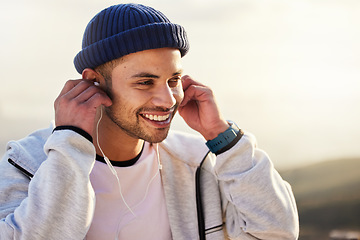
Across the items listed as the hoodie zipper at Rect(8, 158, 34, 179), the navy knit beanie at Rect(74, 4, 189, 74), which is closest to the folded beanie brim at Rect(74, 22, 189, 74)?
the navy knit beanie at Rect(74, 4, 189, 74)

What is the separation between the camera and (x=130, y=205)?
Answer: 2859 mm

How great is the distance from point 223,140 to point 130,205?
63cm

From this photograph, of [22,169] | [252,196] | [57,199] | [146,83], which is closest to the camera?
[57,199]

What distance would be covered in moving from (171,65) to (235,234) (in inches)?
39.5

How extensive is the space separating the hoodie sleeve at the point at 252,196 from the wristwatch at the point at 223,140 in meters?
0.05

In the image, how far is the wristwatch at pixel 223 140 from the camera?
2861 millimetres

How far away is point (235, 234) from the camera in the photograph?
2871 millimetres

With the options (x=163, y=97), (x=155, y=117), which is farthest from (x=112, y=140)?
(x=163, y=97)

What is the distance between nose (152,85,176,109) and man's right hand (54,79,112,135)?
291mm

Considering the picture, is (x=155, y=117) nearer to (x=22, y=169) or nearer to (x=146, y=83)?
(x=146, y=83)

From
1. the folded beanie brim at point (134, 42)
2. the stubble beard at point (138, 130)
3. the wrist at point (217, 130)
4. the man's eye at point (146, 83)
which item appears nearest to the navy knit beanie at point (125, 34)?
the folded beanie brim at point (134, 42)

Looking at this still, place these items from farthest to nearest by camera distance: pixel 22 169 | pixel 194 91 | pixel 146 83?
pixel 194 91 < pixel 146 83 < pixel 22 169

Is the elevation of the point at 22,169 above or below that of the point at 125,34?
below

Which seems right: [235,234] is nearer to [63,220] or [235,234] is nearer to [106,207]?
[106,207]
